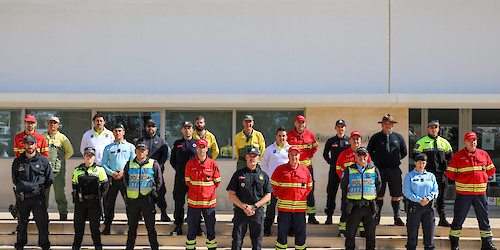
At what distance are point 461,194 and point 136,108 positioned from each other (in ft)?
22.0

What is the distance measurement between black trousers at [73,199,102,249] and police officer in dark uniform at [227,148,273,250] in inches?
84.0

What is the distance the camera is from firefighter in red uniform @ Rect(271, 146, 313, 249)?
251 inches

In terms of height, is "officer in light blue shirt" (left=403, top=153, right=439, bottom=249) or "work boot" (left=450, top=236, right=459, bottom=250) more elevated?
"officer in light blue shirt" (left=403, top=153, right=439, bottom=249)

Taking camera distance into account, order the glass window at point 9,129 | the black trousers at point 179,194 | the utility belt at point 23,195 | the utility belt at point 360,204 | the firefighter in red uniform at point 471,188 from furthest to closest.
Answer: the glass window at point 9,129, the black trousers at point 179,194, the firefighter in red uniform at point 471,188, the utility belt at point 23,195, the utility belt at point 360,204

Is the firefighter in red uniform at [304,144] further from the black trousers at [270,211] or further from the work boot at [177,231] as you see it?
the work boot at [177,231]

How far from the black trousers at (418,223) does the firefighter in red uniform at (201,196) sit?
3029 millimetres

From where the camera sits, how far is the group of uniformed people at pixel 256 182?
645 centimetres

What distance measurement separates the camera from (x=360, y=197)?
21.6ft

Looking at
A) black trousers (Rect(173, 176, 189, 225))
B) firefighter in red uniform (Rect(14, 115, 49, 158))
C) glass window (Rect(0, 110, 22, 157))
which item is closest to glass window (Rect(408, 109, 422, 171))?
black trousers (Rect(173, 176, 189, 225))

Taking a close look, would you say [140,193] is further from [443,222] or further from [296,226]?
[443,222]

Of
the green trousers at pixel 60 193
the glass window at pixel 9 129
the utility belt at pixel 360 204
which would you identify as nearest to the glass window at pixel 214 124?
the green trousers at pixel 60 193

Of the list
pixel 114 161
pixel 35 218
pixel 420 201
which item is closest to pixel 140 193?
pixel 114 161

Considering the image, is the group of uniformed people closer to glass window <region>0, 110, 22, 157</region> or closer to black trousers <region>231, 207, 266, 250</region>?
black trousers <region>231, 207, 266, 250</region>

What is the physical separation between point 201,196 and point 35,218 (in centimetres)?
272
